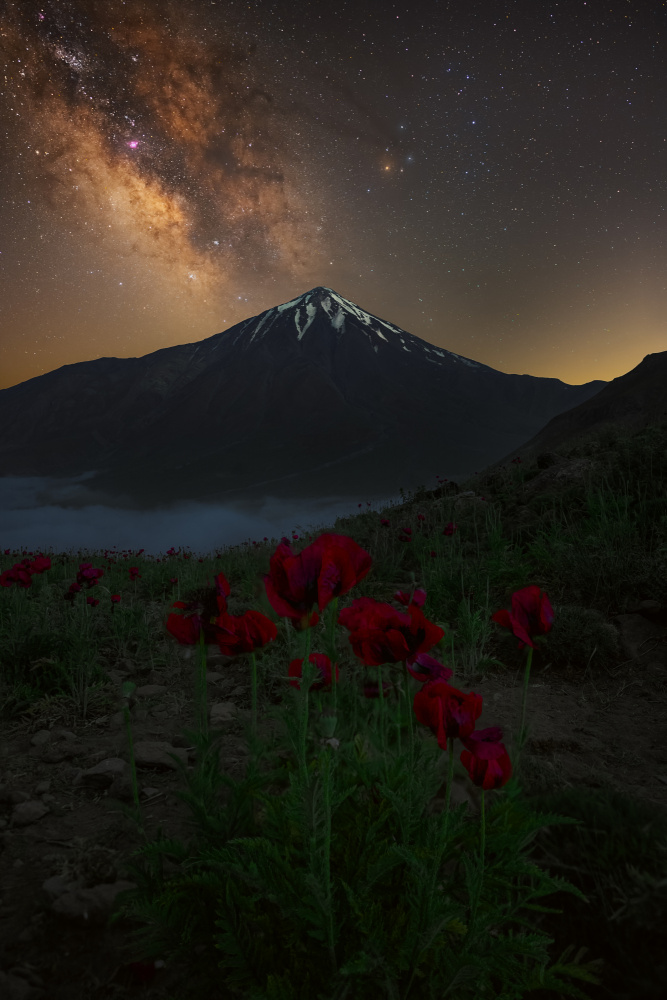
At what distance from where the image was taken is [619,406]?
71.6ft

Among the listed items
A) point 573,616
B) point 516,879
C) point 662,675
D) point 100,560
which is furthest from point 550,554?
point 100,560

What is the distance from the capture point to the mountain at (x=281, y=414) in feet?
437

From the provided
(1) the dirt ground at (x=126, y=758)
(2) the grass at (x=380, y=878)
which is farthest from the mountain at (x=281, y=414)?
(2) the grass at (x=380, y=878)

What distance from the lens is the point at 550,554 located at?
15.6 ft

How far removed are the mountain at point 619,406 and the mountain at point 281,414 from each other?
86242 millimetres

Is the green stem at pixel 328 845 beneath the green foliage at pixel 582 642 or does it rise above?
above

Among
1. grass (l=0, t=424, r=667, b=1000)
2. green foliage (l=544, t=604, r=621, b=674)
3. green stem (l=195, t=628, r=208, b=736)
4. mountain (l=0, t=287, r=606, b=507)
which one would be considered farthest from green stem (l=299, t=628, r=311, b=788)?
mountain (l=0, t=287, r=606, b=507)

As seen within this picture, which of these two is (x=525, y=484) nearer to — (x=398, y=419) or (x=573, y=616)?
(x=573, y=616)

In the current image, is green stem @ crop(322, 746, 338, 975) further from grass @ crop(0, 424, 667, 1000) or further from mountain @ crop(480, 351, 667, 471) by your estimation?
mountain @ crop(480, 351, 667, 471)

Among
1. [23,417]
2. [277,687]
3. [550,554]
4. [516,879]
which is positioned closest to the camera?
[516,879]

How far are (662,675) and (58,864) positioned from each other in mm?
3135

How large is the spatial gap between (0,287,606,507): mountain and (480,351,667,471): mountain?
8624cm

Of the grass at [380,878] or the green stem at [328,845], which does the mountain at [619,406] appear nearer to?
the grass at [380,878]

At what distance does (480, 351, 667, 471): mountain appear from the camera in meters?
20.3
